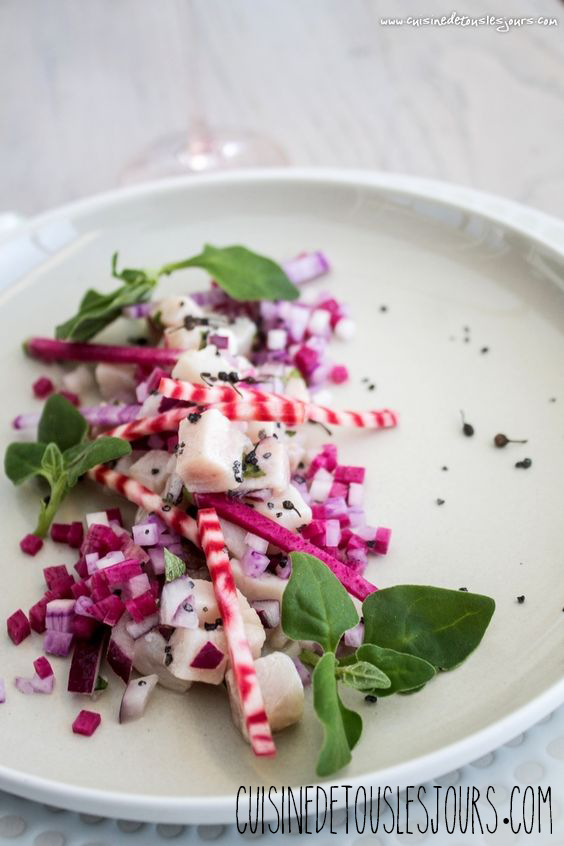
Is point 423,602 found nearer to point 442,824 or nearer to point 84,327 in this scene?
point 442,824

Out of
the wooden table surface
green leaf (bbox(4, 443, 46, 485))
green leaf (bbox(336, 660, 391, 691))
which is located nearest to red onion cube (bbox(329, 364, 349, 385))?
green leaf (bbox(4, 443, 46, 485))

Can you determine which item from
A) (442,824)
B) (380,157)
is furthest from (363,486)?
(380,157)

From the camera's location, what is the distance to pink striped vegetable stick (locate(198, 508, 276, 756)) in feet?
4.81

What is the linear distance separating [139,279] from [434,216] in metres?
0.79

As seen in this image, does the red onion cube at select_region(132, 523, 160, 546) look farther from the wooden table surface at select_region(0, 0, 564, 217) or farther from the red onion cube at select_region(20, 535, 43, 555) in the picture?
the wooden table surface at select_region(0, 0, 564, 217)

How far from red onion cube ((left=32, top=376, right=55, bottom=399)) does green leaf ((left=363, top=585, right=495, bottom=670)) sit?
1.05 m

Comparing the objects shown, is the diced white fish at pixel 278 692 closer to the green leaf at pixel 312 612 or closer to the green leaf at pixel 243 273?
the green leaf at pixel 312 612

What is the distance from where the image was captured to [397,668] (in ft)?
4.97

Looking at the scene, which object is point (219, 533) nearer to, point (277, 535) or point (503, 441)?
point (277, 535)

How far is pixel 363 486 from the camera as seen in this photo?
2.00 metres

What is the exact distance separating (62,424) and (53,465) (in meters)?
0.15

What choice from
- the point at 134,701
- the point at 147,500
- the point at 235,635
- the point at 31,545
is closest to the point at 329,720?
the point at 235,635

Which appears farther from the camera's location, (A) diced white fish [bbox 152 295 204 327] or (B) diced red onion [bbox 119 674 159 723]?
(A) diced white fish [bbox 152 295 204 327]

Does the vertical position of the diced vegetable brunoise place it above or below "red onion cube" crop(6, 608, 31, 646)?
above
